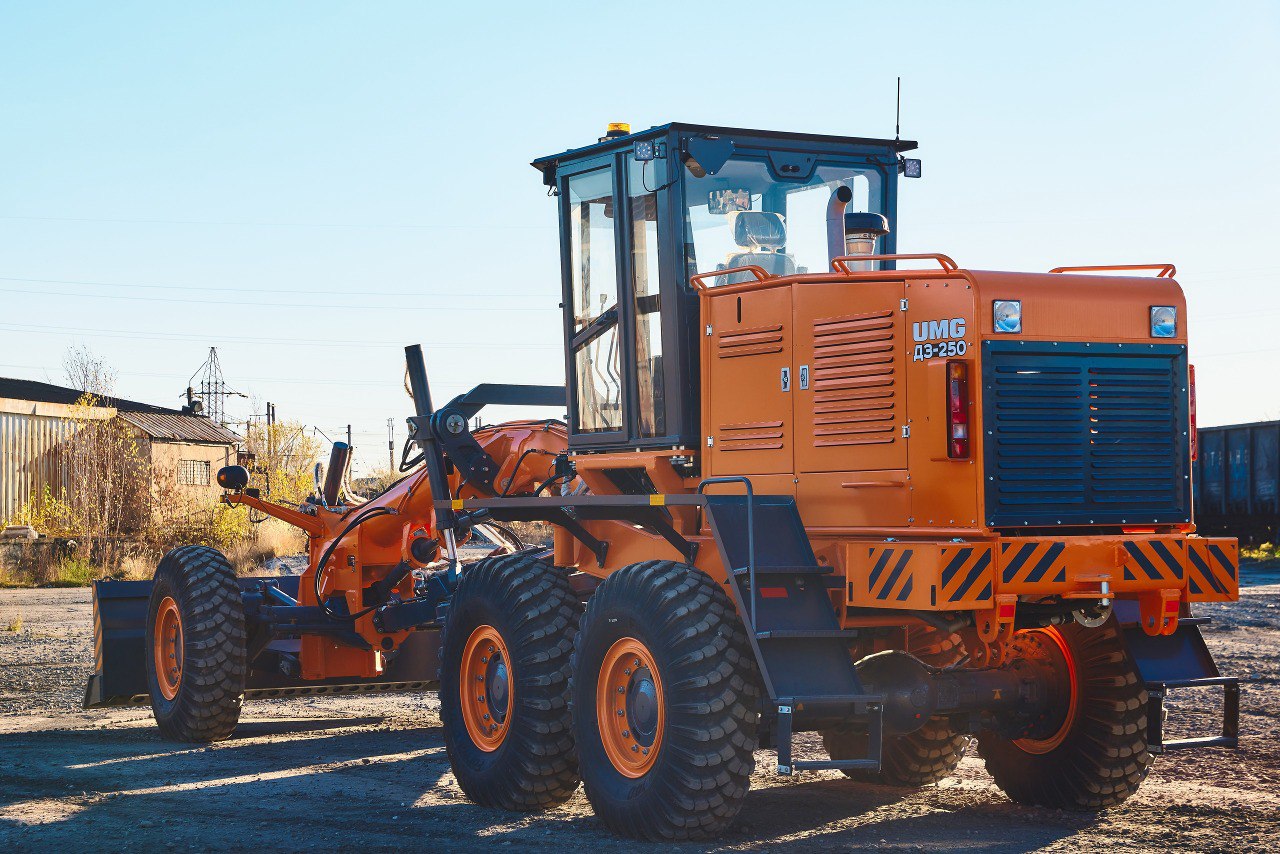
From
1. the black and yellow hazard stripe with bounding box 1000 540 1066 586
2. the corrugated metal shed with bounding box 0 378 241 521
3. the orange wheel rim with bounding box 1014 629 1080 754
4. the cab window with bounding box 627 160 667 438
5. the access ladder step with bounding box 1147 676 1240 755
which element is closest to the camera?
the black and yellow hazard stripe with bounding box 1000 540 1066 586

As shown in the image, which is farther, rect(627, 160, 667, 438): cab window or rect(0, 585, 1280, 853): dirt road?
rect(627, 160, 667, 438): cab window

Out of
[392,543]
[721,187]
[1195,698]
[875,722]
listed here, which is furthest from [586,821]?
[1195,698]

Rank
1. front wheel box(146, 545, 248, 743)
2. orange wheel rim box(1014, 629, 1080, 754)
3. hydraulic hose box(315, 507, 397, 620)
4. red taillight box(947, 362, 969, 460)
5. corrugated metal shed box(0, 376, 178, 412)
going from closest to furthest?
red taillight box(947, 362, 969, 460) < orange wheel rim box(1014, 629, 1080, 754) < front wheel box(146, 545, 248, 743) < hydraulic hose box(315, 507, 397, 620) < corrugated metal shed box(0, 376, 178, 412)

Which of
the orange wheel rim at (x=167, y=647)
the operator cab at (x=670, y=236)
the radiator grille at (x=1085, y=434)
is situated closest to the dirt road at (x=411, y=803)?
the orange wheel rim at (x=167, y=647)

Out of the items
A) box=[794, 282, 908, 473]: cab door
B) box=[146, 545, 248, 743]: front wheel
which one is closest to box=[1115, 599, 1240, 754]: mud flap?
box=[794, 282, 908, 473]: cab door

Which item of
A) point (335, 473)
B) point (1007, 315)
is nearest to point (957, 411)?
point (1007, 315)

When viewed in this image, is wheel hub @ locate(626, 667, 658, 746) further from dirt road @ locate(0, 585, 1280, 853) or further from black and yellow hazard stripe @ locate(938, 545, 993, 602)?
black and yellow hazard stripe @ locate(938, 545, 993, 602)

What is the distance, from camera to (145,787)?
9.31m

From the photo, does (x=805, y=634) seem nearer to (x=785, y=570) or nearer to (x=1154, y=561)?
(x=785, y=570)

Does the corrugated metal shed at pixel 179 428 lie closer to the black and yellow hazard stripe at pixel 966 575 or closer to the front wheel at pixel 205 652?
the front wheel at pixel 205 652

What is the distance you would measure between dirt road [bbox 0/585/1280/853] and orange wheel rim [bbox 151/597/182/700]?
0.43 meters

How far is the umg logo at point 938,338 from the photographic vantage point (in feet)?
24.5

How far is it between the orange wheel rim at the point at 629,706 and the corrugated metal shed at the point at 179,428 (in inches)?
1613

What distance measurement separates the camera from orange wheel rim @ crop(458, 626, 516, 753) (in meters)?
8.96
